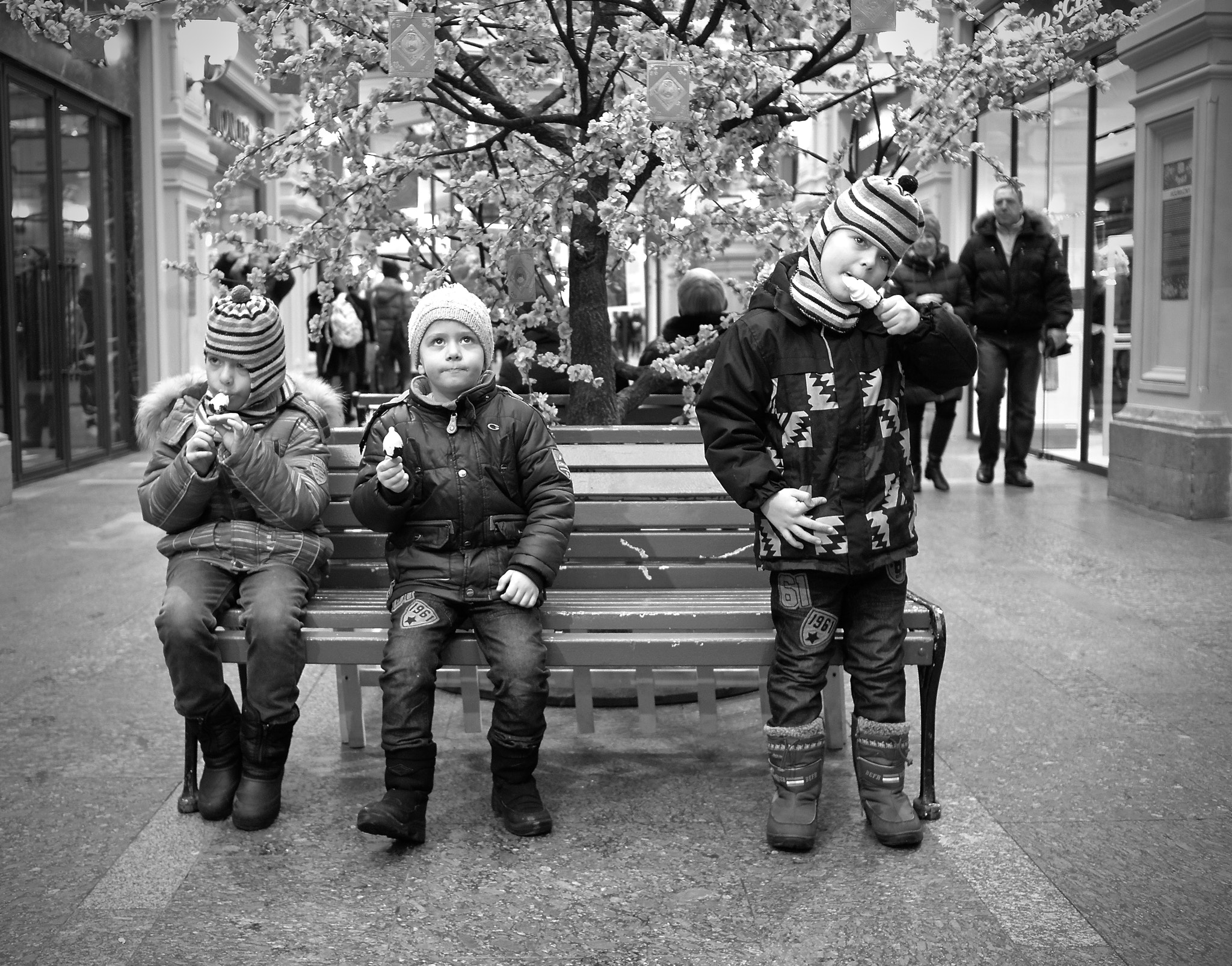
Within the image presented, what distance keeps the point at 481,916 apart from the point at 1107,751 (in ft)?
6.71

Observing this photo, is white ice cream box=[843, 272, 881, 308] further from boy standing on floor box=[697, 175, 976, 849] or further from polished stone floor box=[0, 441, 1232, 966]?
polished stone floor box=[0, 441, 1232, 966]

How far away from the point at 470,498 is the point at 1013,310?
725cm

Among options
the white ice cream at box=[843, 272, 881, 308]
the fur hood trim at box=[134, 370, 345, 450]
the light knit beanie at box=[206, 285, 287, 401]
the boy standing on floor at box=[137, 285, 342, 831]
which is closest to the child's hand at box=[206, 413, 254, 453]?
the boy standing on floor at box=[137, 285, 342, 831]

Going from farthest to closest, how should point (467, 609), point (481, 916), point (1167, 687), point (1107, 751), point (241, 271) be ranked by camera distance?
1. point (241, 271)
2. point (1167, 687)
3. point (1107, 751)
4. point (467, 609)
5. point (481, 916)

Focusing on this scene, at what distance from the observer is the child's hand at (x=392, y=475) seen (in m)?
3.62

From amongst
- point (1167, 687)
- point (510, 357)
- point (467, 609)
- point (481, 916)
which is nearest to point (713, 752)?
point (467, 609)

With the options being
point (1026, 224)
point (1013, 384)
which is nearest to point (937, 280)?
point (1026, 224)

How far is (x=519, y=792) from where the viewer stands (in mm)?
3725

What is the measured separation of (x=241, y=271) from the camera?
37.5 feet

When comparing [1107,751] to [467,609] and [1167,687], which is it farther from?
[467,609]

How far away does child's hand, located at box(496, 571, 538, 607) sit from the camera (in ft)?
12.1

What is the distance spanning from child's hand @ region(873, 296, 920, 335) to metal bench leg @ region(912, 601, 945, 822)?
0.73m

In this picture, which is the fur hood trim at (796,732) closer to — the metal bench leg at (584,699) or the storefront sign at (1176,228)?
the metal bench leg at (584,699)

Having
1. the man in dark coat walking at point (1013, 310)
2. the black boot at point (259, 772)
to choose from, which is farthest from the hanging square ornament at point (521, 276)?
the man in dark coat walking at point (1013, 310)
